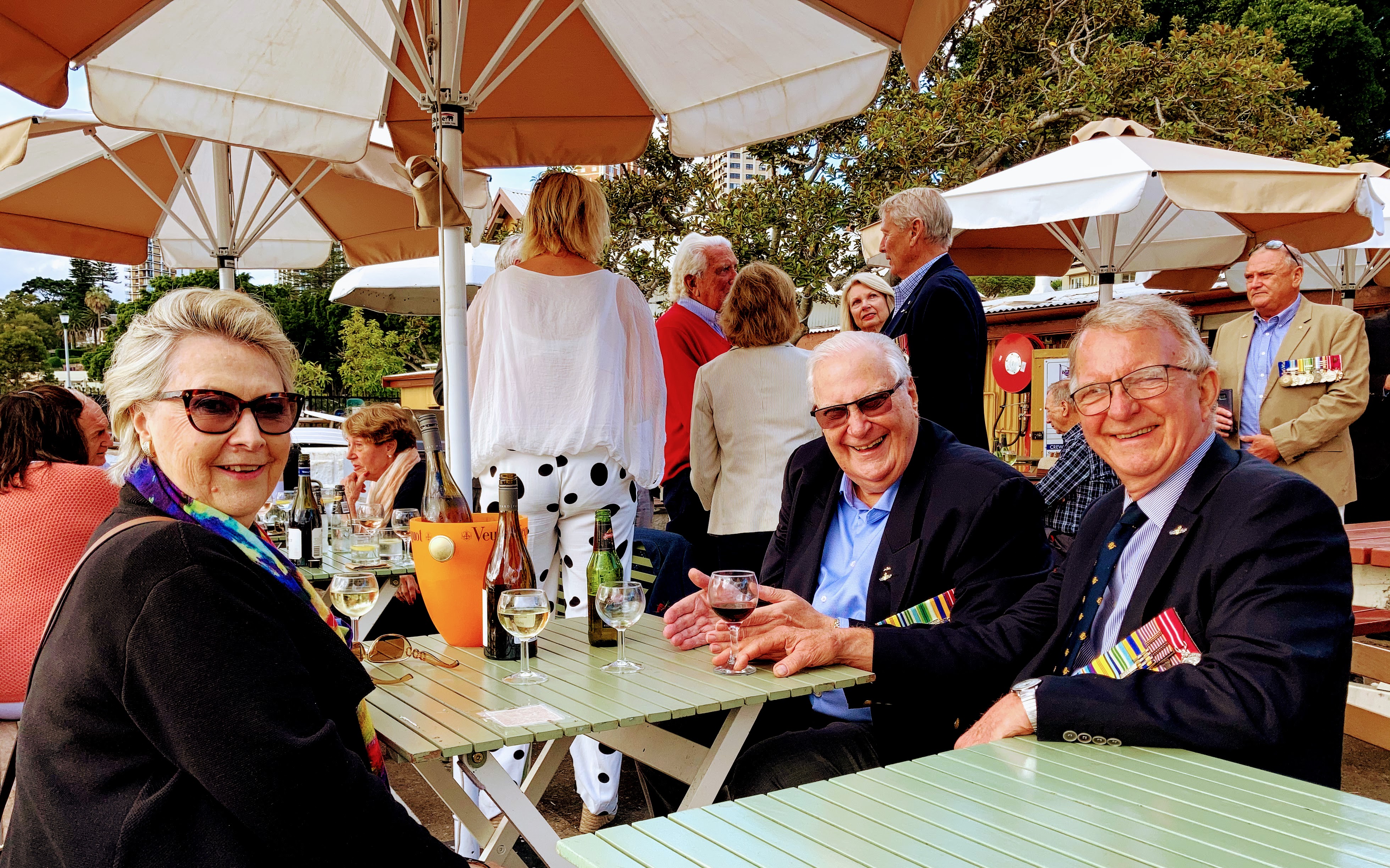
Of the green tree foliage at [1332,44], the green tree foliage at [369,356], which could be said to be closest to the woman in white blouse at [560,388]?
the green tree foliage at [1332,44]

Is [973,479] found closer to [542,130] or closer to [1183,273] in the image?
[542,130]

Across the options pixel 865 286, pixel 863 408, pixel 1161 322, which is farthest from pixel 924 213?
pixel 1161 322

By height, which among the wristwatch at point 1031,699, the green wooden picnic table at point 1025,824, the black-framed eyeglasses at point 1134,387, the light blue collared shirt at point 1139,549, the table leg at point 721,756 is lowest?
the table leg at point 721,756

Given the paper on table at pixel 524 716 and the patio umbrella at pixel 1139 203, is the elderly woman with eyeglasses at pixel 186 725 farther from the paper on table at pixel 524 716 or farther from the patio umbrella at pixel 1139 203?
the patio umbrella at pixel 1139 203

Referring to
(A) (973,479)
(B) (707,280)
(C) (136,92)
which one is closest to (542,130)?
(B) (707,280)

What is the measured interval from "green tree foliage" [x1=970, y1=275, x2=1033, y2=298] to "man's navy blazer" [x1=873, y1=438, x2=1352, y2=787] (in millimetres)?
24199

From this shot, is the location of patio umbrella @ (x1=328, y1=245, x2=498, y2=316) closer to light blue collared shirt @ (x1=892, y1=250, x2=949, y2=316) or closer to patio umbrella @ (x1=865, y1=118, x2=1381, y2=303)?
patio umbrella @ (x1=865, y1=118, x2=1381, y2=303)

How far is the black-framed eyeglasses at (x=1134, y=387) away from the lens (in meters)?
2.02

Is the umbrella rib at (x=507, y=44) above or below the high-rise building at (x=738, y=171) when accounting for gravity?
below

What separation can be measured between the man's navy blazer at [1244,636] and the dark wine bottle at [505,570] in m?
1.14

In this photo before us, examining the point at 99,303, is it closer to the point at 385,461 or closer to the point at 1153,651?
the point at 385,461

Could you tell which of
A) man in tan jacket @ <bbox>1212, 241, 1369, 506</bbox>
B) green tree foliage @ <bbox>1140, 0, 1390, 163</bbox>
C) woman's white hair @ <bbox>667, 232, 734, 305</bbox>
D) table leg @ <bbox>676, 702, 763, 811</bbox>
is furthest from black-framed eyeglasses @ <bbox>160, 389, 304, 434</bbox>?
green tree foliage @ <bbox>1140, 0, 1390, 163</bbox>

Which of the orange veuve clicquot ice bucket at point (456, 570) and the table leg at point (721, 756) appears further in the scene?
the orange veuve clicquot ice bucket at point (456, 570)

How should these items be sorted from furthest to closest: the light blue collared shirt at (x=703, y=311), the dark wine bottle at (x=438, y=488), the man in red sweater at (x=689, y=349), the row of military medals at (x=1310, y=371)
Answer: the row of military medals at (x=1310, y=371) → the light blue collared shirt at (x=703, y=311) → the man in red sweater at (x=689, y=349) → the dark wine bottle at (x=438, y=488)
